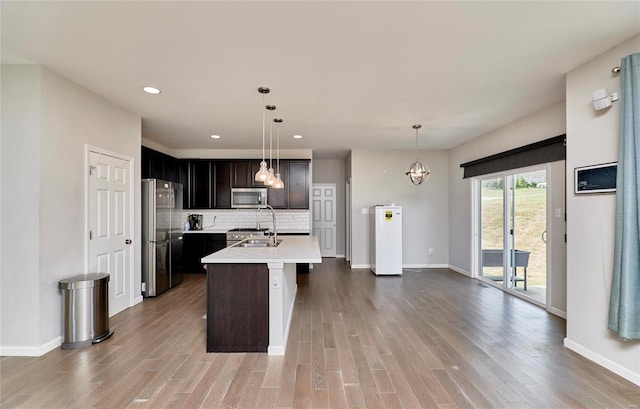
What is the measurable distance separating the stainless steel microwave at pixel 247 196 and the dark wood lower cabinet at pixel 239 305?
11.8 ft

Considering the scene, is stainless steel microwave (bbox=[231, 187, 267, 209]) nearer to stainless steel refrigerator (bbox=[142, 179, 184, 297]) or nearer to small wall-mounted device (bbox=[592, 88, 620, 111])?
stainless steel refrigerator (bbox=[142, 179, 184, 297])

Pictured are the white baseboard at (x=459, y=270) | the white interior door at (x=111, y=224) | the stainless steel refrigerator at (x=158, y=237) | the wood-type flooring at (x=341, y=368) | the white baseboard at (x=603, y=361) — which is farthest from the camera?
the white baseboard at (x=459, y=270)

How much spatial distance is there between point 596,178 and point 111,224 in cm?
495

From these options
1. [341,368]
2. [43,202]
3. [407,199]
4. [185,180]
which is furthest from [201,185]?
[341,368]

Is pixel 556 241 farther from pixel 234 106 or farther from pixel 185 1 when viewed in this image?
pixel 185 1

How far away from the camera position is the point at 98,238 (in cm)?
338

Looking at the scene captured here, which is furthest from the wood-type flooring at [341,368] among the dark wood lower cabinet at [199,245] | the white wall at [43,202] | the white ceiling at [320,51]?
the white ceiling at [320,51]

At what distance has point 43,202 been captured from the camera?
2.72 m

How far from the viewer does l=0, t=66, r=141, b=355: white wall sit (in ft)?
8.71

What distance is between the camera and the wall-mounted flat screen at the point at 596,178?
2.39 metres

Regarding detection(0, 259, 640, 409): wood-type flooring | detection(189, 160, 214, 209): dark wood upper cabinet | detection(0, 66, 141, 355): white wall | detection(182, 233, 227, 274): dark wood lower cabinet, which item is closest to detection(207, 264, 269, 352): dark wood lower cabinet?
detection(0, 259, 640, 409): wood-type flooring

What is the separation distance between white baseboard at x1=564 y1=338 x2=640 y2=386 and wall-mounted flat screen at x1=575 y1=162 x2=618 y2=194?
4.51 feet

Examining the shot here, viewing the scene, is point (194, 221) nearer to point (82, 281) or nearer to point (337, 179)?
point (82, 281)

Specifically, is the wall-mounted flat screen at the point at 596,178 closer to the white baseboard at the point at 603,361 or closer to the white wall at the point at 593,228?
the white wall at the point at 593,228
